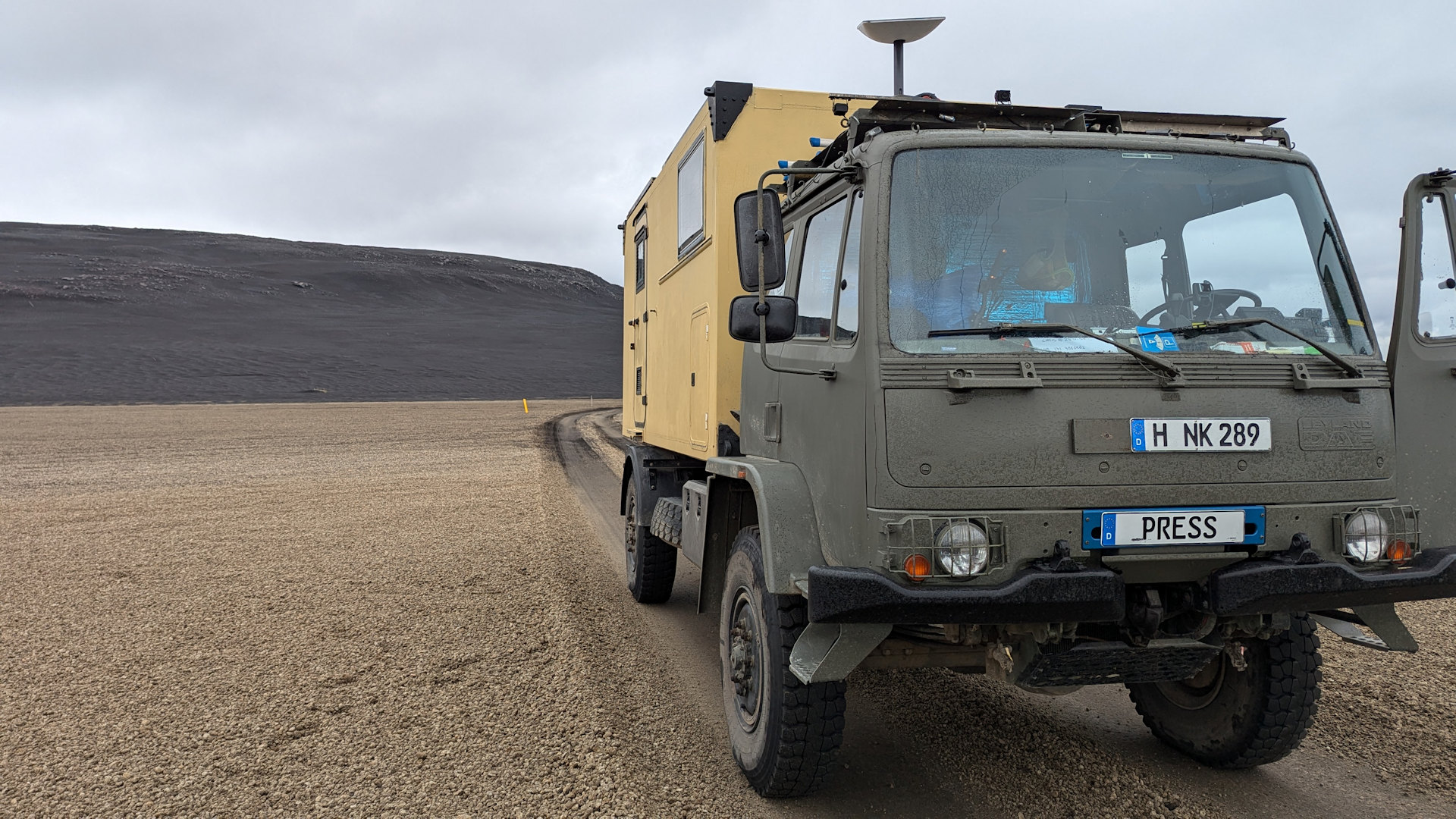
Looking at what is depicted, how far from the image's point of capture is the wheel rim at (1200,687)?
4148 millimetres

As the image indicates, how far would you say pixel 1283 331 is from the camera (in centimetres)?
339

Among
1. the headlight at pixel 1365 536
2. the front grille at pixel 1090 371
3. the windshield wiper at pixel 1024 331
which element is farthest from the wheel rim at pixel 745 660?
the headlight at pixel 1365 536

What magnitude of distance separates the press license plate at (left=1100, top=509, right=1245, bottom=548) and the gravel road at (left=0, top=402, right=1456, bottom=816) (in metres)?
1.20

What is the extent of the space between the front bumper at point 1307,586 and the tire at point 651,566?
4271 millimetres

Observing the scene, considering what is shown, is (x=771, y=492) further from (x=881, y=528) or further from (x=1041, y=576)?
(x=1041, y=576)

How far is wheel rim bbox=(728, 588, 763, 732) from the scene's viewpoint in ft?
13.0

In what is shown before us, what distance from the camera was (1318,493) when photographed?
129 inches

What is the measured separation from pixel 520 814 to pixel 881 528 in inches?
69.5

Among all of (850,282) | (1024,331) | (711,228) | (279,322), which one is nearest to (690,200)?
(711,228)

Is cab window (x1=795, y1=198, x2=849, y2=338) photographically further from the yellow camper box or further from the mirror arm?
the yellow camper box

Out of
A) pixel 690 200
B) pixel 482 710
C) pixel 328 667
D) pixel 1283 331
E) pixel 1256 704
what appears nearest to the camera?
pixel 1283 331

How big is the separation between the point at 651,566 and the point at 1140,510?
14.4 ft

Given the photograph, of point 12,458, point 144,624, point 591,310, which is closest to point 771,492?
point 144,624

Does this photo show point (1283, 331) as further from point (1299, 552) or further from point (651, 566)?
point (651, 566)
